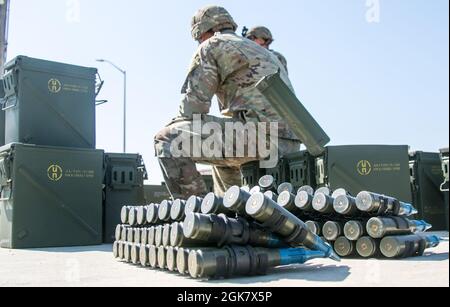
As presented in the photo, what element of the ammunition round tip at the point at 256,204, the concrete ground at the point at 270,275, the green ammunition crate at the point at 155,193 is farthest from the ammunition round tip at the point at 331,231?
the green ammunition crate at the point at 155,193

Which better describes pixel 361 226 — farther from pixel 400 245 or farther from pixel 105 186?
pixel 105 186

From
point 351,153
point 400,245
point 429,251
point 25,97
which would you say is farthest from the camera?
point 25,97

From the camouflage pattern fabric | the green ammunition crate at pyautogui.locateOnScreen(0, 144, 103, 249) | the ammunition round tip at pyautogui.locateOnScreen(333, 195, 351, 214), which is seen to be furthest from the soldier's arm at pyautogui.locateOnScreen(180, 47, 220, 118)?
the ammunition round tip at pyautogui.locateOnScreen(333, 195, 351, 214)

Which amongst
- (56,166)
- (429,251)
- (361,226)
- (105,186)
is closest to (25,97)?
(56,166)

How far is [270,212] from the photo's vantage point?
308 cm

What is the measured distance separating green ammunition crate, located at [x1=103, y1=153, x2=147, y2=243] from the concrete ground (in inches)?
84.0

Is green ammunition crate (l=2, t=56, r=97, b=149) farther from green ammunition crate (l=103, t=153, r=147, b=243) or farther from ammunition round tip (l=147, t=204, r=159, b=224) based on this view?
ammunition round tip (l=147, t=204, r=159, b=224)

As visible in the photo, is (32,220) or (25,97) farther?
(25,97)

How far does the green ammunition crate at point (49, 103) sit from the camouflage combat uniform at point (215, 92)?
4.77ft

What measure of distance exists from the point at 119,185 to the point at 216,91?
1.76 m

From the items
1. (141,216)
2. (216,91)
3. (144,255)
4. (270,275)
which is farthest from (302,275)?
(216,91)

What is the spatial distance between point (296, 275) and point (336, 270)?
0.31 metres

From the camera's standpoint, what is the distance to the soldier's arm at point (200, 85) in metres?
5.09

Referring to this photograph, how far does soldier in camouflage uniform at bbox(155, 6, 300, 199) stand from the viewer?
5039mm
